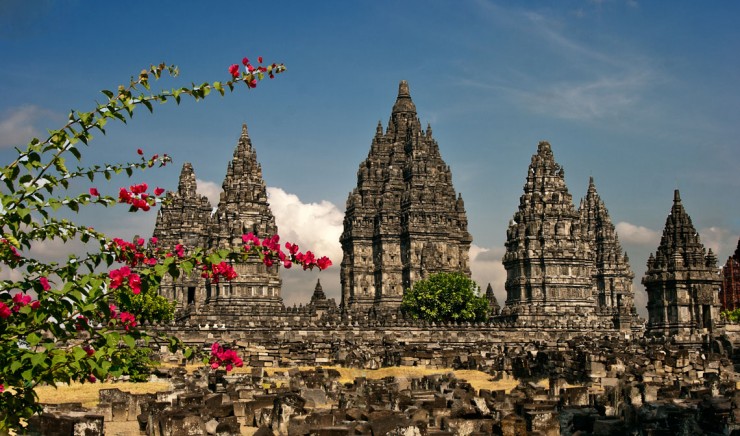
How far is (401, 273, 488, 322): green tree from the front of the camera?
72875 millimetres

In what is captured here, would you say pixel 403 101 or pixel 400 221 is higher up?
pixel 403 101

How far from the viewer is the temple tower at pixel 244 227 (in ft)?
234

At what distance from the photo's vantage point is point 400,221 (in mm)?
86000

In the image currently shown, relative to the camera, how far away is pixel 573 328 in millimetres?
64500

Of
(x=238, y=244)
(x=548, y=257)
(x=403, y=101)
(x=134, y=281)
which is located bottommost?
(x=134, y=281)

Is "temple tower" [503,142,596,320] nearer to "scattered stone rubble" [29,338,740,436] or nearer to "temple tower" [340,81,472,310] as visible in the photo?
"temple tower" [340,81,472,310]

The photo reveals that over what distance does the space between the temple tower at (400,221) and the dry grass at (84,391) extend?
53.1m

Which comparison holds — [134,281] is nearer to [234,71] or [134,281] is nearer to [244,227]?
[234,71]

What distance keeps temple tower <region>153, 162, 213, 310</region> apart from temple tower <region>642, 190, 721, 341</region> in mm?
42970

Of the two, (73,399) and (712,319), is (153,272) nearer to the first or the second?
(73,399)

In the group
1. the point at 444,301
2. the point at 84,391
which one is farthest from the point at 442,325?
the point at 84,391

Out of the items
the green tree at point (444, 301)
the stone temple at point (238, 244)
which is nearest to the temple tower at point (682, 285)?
the green tree at point (444, 301)

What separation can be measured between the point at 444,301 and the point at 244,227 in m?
17.6

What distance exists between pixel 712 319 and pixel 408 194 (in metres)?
37.9
